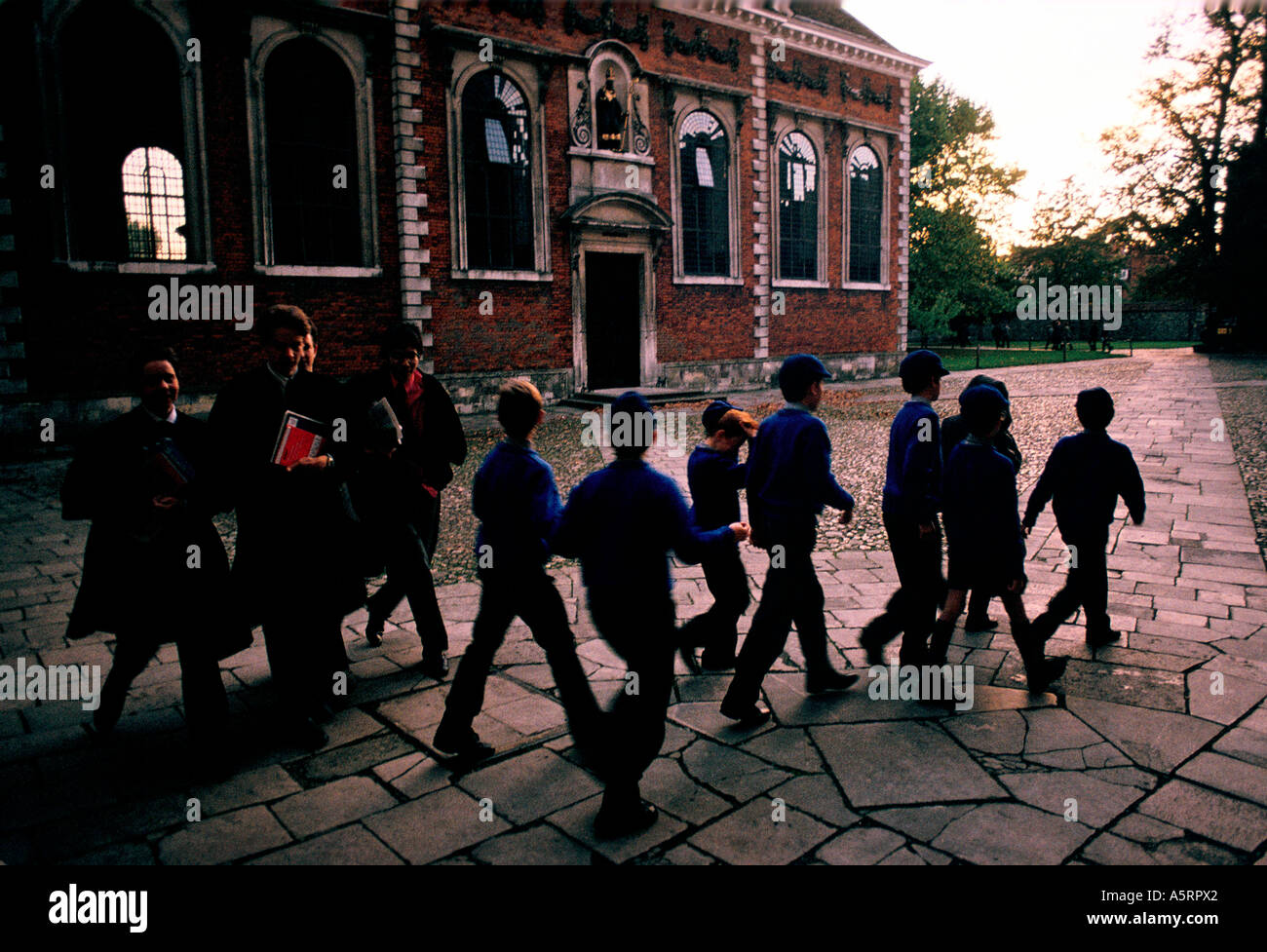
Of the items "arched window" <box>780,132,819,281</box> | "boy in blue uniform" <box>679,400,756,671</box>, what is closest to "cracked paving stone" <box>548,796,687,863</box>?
"boy in blue uniform" <box>679,400,756,671</box>

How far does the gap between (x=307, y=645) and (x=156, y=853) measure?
1.07 metres

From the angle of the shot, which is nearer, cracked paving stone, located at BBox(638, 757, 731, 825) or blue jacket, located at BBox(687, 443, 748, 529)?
cracked paving stone, located at BBox(638, 757, 731, 825)

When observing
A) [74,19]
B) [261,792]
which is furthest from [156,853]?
[74,19]

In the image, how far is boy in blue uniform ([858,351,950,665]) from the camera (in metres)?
3.92

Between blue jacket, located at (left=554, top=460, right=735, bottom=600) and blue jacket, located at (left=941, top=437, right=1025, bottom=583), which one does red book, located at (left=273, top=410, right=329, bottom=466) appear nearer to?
blue jacket, located at (left=554, top=460, right=735, bottom=600)

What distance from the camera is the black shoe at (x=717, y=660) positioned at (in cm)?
431

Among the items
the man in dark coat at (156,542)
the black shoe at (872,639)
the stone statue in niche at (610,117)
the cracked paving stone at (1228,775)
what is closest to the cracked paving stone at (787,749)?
the black shoe at (872,639)

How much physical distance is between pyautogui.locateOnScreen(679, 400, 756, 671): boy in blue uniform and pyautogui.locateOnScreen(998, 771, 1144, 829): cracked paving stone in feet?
4.95

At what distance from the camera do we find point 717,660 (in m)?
4.33

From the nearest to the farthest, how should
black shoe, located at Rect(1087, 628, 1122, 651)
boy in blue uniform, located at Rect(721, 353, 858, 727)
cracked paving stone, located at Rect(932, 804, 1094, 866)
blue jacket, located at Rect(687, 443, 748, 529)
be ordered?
cracked paving stone, located at Rect(932, 804, 1094, 866)
boy in blue uniform, located at Rect(721, 353, 858, 727)
blue jacket, located at Rect(687, 443, 748, 529)
black shoe, located at Rect(1087, 628, 1122, 651)

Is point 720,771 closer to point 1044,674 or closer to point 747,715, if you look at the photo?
point 747,715

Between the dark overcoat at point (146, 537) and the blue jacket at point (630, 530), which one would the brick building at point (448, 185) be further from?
the blue jacket at point (630, 530)

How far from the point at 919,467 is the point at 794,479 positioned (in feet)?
2.24
